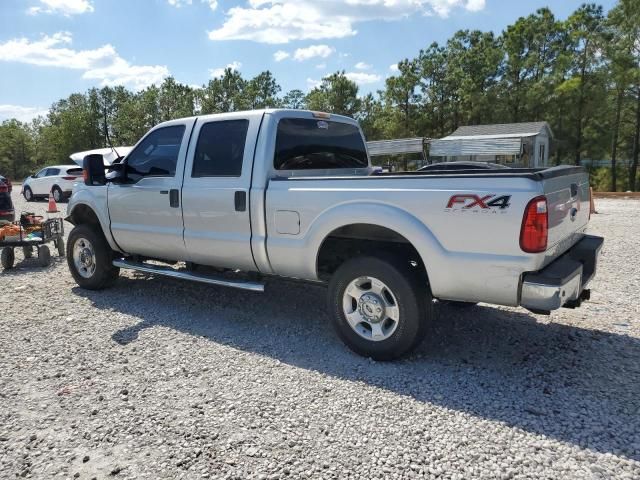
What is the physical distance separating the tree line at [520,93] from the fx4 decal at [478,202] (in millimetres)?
36745

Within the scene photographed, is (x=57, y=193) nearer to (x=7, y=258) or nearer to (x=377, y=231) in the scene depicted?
(x=7, y=258)

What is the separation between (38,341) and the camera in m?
4.64

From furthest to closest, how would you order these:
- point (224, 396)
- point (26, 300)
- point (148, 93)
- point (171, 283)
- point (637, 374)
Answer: point (148, 93) → point (171, 283) → point (26, 300) → point (637, 374) → point (224, 396)

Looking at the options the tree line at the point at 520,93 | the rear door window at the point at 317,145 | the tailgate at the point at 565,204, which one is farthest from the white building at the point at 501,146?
the tailgate at the point at 565,204

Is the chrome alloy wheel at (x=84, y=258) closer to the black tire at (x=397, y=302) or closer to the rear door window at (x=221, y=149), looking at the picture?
the rear door window at (x=221, y=149)

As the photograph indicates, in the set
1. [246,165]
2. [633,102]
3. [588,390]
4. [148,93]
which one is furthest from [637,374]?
[148,93]

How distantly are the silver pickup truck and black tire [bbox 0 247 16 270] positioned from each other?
7.54ft

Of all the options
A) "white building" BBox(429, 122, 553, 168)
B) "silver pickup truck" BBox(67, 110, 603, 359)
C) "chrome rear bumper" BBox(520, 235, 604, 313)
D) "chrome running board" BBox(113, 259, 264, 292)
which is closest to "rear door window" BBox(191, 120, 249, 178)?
"silver pickup truck" BBox(67, 110, 603, 359)

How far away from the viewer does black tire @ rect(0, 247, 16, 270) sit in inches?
304

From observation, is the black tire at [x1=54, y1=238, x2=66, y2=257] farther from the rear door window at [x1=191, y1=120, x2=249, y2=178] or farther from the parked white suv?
the parked white suv

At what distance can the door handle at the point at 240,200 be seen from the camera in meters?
4.61

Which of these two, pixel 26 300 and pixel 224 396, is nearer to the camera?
pixel 224 396

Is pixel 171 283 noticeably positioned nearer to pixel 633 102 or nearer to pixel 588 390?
pixel 588 390

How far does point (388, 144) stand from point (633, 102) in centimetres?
2510
